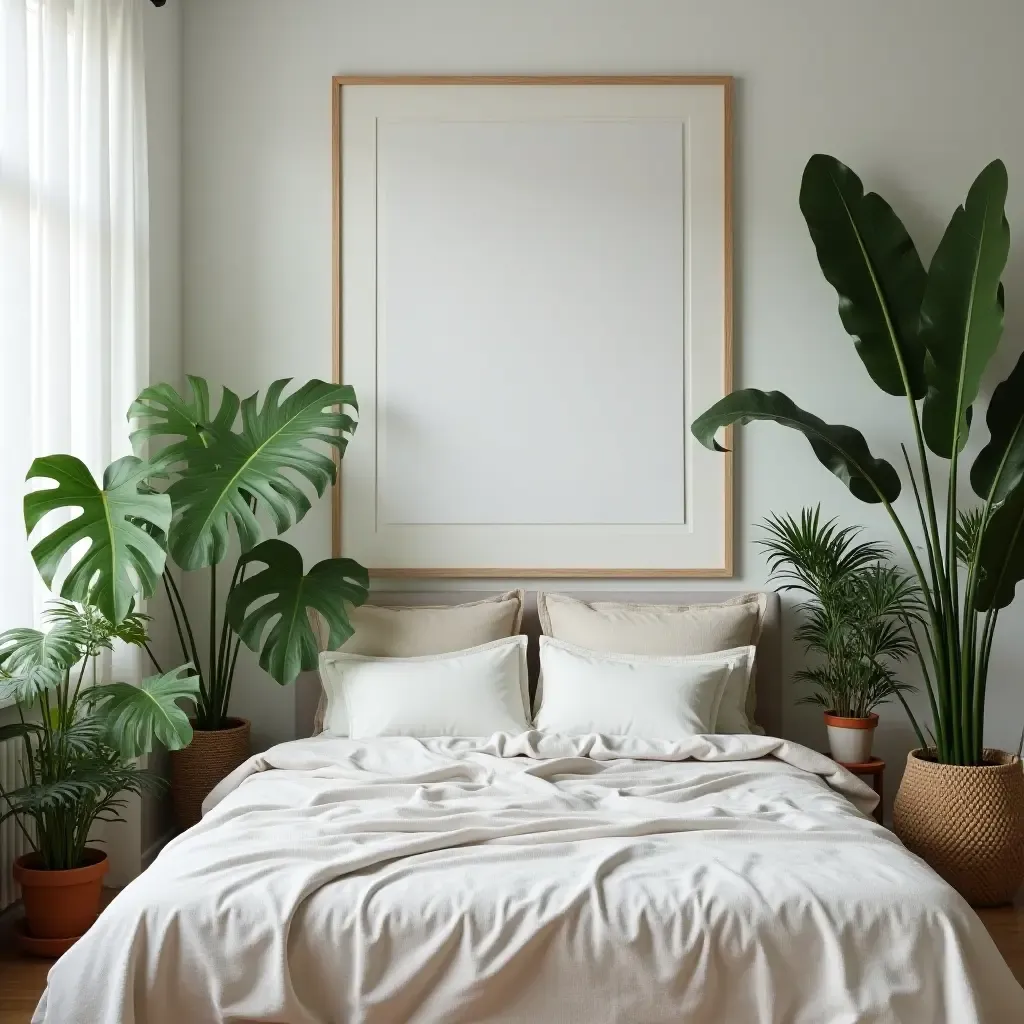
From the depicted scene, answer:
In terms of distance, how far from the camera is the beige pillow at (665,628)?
152 inches

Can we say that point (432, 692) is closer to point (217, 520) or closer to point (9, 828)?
point (217, 520)

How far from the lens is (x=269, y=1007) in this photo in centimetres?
216

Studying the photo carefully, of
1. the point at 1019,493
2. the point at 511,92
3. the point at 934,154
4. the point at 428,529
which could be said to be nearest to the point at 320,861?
the point at 428,529

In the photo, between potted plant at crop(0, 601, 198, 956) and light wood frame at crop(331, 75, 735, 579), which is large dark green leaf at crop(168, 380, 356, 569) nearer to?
potted plant at crop(0, 601, 198, 956)

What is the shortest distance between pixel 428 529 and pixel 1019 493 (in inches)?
81.7

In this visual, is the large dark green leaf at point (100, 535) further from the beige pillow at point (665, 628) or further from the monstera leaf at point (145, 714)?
the beige pillow at point (665, 628)

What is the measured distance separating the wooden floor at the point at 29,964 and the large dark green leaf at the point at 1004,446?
130cm

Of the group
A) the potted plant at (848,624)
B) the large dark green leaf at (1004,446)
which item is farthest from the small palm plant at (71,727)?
the large dark green leaf at (1004,446)

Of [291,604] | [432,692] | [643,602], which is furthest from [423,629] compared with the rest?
[643,602]

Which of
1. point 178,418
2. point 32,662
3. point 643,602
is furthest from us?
point 643,602

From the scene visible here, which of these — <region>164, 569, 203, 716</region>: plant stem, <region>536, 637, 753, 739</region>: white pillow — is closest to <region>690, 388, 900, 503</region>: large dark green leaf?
<region>536, 637, 753, 739</region>: white pillow

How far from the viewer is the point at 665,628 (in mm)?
3910

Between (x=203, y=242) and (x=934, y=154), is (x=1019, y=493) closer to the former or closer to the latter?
(x=934, y=154)

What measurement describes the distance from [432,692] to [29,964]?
4.60 ft
